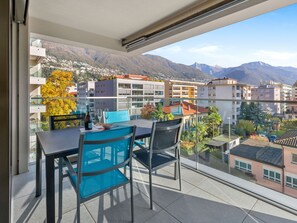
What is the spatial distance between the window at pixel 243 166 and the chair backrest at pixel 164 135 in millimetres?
950

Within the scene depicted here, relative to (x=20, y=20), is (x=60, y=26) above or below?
above

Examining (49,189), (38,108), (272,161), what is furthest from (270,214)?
(38,108)

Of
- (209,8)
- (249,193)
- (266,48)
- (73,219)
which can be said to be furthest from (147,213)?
(266,48)

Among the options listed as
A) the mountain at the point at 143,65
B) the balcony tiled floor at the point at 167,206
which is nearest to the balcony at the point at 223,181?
the balcony tiled floor at the point at 167,206

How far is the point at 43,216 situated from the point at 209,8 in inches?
125

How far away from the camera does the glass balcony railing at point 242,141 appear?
1866mm

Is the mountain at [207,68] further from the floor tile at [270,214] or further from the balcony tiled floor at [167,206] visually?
the floor tile at [270,214]

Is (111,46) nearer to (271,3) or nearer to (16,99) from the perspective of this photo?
(16,99)

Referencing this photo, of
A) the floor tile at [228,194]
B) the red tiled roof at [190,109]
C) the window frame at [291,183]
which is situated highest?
the red tiled roof at [190,109]

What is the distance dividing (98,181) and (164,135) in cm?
79

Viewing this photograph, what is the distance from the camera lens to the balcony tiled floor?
159 centimetres

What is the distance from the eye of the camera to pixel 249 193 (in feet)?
6.43

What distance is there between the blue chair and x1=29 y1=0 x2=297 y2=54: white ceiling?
2.07 m

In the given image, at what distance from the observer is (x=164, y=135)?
5.99ft
